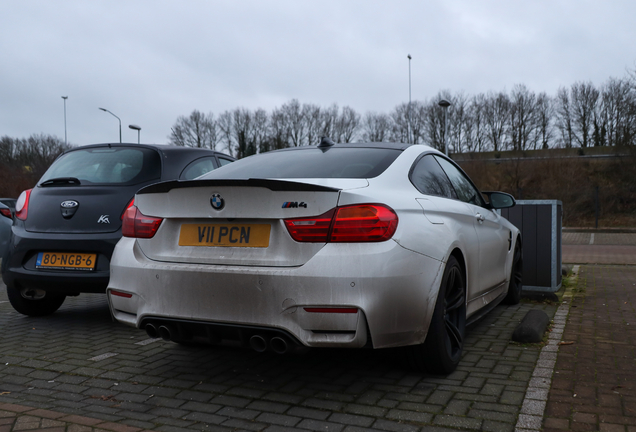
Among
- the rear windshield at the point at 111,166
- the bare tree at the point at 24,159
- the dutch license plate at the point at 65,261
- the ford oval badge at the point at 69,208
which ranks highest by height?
the bare tree at the point at 24,159

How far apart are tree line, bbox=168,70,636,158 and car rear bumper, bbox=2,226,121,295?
40.3 metres

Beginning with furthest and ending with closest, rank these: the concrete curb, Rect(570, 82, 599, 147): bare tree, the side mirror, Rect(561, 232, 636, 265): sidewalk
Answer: Rect(570, 82, 599, 147): bare tree < Rect(561, 232, 636, 265): sidewalk < the side mirror < the concrete curb

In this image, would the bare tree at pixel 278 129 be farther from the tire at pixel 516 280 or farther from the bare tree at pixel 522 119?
the tire at pixel 516 280

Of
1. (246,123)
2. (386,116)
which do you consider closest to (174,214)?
(386,116)

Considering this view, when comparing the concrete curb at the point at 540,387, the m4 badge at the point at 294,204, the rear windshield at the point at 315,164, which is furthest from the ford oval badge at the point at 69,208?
the concrete curb at the point at 540,387

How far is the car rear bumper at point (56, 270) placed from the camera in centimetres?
496

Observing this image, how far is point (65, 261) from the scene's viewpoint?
5.07 metres

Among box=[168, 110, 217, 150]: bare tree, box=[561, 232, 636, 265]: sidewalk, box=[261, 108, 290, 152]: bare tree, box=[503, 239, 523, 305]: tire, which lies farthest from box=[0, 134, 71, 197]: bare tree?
box=[503, 239, 523, 305]: tire

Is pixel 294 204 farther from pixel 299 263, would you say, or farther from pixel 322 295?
pixel 322 295

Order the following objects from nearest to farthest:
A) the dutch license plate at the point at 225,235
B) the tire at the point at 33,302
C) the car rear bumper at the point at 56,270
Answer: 1. the dutch license plate at the point at 225,235
2. the car rear bumper at the point at 56,270
3. the tire at the point at 33,302

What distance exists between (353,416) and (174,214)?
4.87ft

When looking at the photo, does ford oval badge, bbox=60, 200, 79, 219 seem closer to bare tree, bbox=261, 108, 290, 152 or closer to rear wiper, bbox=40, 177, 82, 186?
rear wiper, bbox=40, 177, 82, 186

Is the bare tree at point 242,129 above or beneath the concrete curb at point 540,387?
above

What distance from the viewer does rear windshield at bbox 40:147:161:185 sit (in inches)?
211
